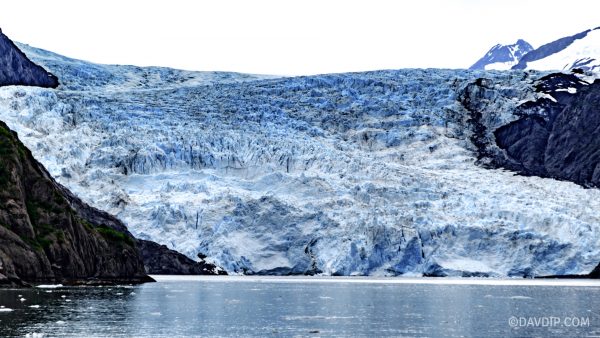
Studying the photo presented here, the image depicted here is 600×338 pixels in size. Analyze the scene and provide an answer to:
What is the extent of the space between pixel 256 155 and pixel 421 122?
19.3 m

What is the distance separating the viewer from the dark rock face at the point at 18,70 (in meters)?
92.4

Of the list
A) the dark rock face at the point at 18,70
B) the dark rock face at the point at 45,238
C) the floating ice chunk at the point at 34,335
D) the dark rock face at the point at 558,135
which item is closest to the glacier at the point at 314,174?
the dark rock face at the point at 18,70

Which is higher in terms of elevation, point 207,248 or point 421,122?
point 421,122

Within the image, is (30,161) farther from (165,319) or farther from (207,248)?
(165,319)

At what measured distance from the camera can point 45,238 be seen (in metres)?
50.8

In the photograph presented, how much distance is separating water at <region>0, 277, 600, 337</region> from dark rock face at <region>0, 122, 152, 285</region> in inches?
90.3

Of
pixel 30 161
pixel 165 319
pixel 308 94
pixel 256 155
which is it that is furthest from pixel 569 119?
pixel 165 319

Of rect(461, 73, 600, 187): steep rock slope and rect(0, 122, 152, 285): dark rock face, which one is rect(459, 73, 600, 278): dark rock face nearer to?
rect(461, 73, 600, 187): steep rock slope

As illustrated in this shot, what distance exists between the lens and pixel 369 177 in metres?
77.0

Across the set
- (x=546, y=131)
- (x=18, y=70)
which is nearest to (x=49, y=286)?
(x=18, y=70)

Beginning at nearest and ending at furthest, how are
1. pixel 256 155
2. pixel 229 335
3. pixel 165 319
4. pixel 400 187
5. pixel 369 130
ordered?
pixel 229 335
pixel 165 319
pixel 400 187
pixel 256 155
pixel 369 130

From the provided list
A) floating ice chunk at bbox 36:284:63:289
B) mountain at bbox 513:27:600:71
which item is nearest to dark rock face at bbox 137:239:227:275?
floating ice chunk at bbox 36:284:63:289

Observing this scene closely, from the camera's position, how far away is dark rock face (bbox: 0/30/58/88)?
92.4m

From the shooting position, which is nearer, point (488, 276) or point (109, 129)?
point (488, 276)
